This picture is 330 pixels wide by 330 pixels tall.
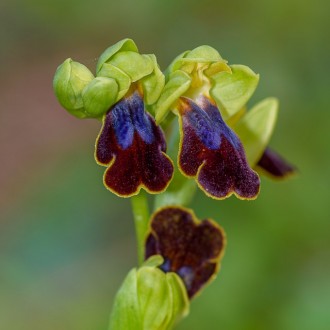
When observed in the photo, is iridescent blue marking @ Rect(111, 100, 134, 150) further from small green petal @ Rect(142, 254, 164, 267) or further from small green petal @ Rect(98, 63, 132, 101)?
small green petal @ Rect(142, 254, 164, 267)

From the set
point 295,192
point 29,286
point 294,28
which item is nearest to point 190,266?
point 295,192

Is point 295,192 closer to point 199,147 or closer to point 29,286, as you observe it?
point 29,286

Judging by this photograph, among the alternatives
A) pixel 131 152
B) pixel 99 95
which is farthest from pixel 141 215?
pixel 99 95

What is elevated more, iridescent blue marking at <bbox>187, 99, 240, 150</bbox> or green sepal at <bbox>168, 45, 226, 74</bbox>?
green sepal at <bbox>168, 45, 226, 74</bbox>

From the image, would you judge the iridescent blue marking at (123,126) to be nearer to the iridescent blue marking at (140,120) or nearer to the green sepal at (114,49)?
the iridescent blue marking at (140,120)

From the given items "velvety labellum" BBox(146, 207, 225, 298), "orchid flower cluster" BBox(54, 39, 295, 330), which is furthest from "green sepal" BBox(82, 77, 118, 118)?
"velvety labellum" BBox(146, 207, 225, 298)

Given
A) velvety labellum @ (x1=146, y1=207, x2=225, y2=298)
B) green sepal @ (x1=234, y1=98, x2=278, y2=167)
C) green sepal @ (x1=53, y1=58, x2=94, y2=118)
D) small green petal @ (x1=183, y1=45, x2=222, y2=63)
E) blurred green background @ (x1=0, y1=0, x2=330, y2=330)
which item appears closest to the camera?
green sepal @ (x1=53, y1=58, x2=94, y2=118)
